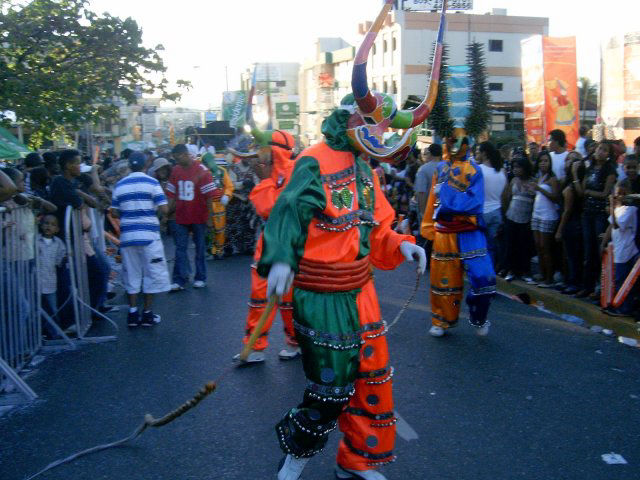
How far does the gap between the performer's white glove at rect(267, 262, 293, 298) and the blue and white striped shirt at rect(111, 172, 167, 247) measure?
13.9 feet

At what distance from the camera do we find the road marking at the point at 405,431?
4.16 meters

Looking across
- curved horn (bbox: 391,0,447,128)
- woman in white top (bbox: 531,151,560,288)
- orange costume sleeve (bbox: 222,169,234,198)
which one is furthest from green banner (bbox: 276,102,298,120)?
curved horn (bbox: 391,0,447,128)

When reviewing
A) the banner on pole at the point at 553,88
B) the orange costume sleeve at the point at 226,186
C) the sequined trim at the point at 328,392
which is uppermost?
the banner on pole at the point at 553,88

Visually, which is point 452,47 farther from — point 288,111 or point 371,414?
point 371,414

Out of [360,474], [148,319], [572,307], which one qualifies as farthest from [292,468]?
[572,307]

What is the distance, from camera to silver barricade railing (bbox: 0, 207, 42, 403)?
17.2 ft

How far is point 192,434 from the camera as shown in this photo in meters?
4.28

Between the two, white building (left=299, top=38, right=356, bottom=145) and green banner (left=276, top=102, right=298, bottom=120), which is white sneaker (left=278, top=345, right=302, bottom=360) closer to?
green banner (left=276, top=102, right=298, bottom=120)

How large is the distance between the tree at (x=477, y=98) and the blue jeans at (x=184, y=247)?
3967 millimetres

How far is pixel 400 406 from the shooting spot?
4.68m

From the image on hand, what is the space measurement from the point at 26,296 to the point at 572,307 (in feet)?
18.1

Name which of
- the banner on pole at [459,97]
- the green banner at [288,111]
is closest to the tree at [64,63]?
the banner on pole at [459,97]

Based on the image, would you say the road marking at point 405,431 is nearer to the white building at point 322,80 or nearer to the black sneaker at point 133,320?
the black sneaker at point 133,320

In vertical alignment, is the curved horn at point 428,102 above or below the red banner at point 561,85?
below
